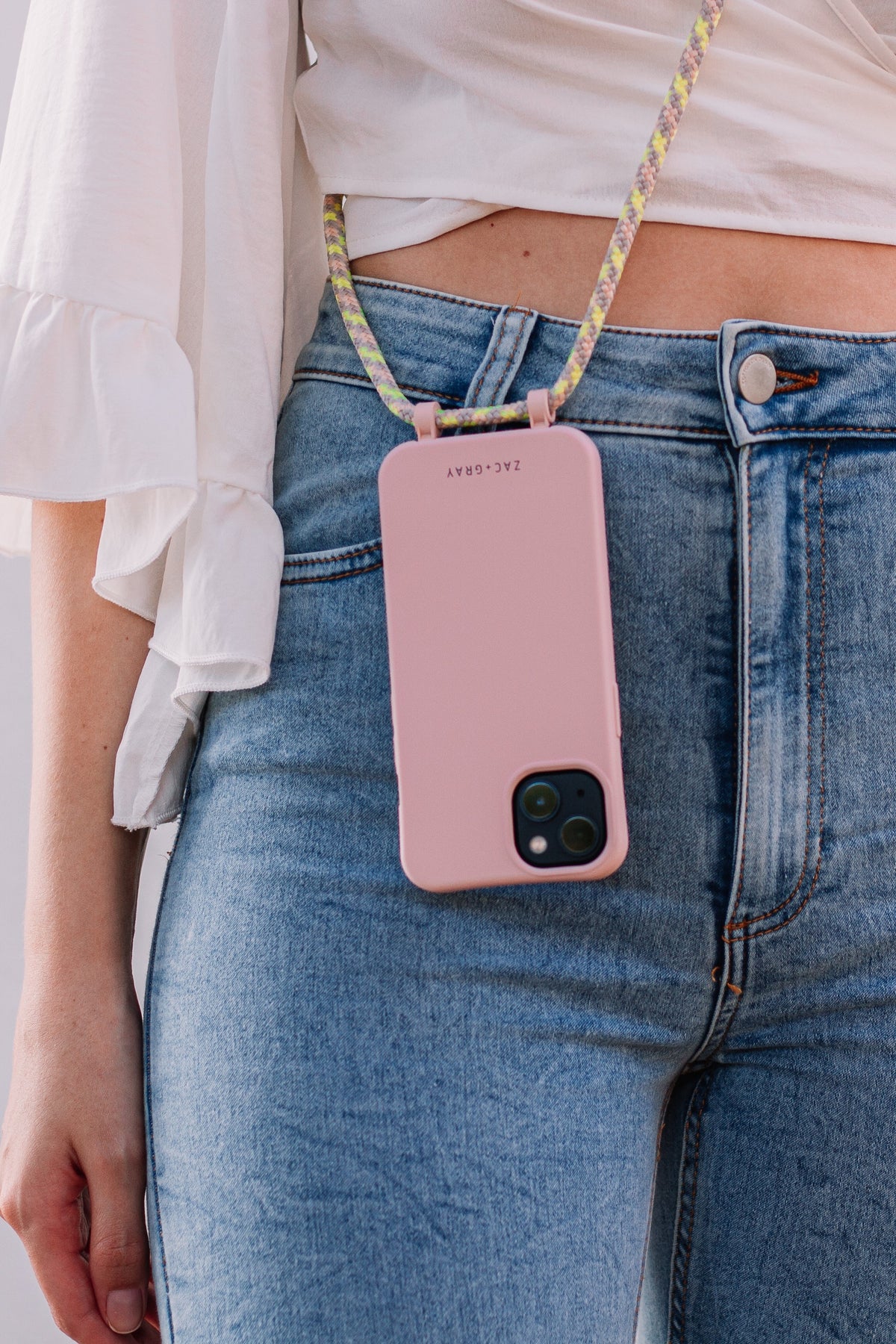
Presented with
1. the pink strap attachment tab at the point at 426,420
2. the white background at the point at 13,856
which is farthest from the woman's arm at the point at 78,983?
the white background at the point at 13,856

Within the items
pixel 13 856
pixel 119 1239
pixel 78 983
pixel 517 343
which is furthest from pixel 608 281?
pixel 13 856

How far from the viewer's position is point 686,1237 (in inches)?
26.5

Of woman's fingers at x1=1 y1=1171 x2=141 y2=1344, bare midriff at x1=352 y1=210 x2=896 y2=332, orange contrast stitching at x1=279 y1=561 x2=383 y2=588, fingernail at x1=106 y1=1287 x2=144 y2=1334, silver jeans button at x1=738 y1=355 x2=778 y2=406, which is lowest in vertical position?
fingernail at x1=106 y1=1287 x2=144 y2=1334

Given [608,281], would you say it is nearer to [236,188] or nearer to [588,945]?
[236,188]

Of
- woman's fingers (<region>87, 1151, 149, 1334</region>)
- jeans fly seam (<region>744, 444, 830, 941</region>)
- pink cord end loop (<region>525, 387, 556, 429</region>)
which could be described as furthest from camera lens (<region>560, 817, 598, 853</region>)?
woman's fingers (<region>87, 1151, 149, 1334</region>)

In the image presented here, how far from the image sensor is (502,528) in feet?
1.95

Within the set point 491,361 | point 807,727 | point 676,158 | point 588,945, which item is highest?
point 676,158

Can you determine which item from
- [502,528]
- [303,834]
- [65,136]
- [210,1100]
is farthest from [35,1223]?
[65,136]

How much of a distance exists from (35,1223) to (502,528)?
483 millimetres

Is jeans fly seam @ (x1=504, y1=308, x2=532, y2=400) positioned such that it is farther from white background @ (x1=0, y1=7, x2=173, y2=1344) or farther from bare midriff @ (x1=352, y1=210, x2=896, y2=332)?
white background @ (x1=0, y1=7, x2=173, y2=1344)

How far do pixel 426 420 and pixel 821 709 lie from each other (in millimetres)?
275

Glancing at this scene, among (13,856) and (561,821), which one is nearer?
(561,821)

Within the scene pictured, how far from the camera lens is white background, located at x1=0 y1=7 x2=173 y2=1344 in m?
1.24

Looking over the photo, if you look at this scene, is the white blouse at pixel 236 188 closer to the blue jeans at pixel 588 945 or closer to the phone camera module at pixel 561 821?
the blue jeans at pixel 588 945
